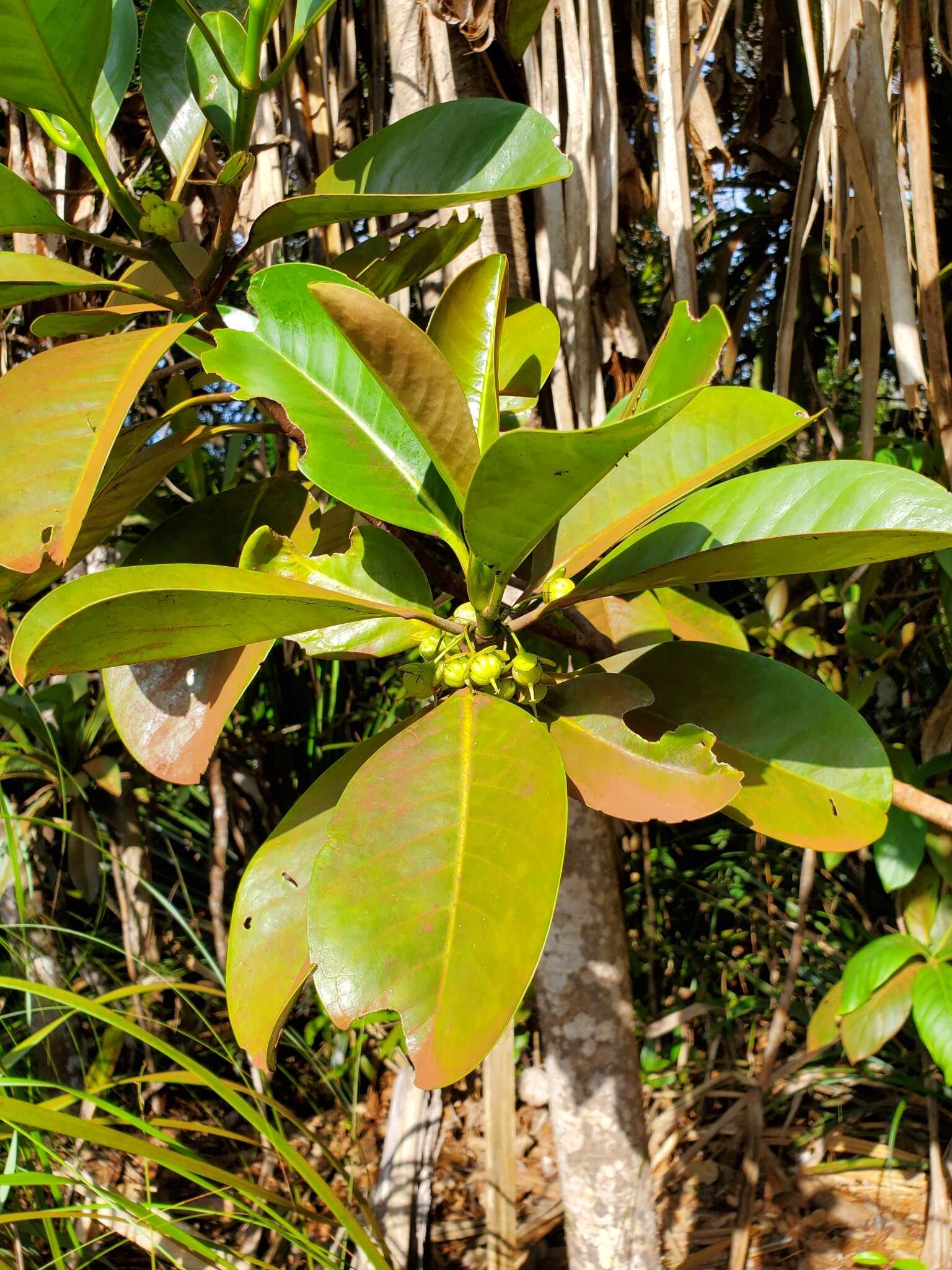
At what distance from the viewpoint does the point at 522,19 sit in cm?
96

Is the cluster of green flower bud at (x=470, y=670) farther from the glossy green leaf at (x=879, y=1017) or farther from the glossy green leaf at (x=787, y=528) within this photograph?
the glossy green leaf at (x=879, y=1017)

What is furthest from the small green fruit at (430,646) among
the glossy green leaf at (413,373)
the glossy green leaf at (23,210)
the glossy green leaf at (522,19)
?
the glossy green leaf at (522,19)

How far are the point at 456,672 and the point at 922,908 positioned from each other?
122 centimetres

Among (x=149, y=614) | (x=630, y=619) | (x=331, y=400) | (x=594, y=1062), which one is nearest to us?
(x=149, y=614)

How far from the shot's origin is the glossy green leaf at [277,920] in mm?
686

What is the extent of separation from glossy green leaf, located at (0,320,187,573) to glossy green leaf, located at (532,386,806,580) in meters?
0.34

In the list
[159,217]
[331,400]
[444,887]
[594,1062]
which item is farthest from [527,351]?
[594,1062]

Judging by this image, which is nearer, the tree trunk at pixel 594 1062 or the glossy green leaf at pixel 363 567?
the glossy green leaf at pixel 363 567

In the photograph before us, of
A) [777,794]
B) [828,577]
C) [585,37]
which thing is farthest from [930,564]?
[777,794]

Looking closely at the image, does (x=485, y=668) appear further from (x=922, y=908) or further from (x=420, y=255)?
(x=922, y=908)

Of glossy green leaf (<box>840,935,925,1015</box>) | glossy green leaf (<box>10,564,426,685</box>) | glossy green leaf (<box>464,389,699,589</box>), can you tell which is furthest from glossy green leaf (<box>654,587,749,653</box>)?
glossy green leaf (<box>840,935,925,1015</box>)

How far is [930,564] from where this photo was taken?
1995 millimetres

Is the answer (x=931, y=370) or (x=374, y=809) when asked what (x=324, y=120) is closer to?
(x=931, y=370)

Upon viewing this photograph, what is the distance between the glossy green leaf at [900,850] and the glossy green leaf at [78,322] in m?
1.28
